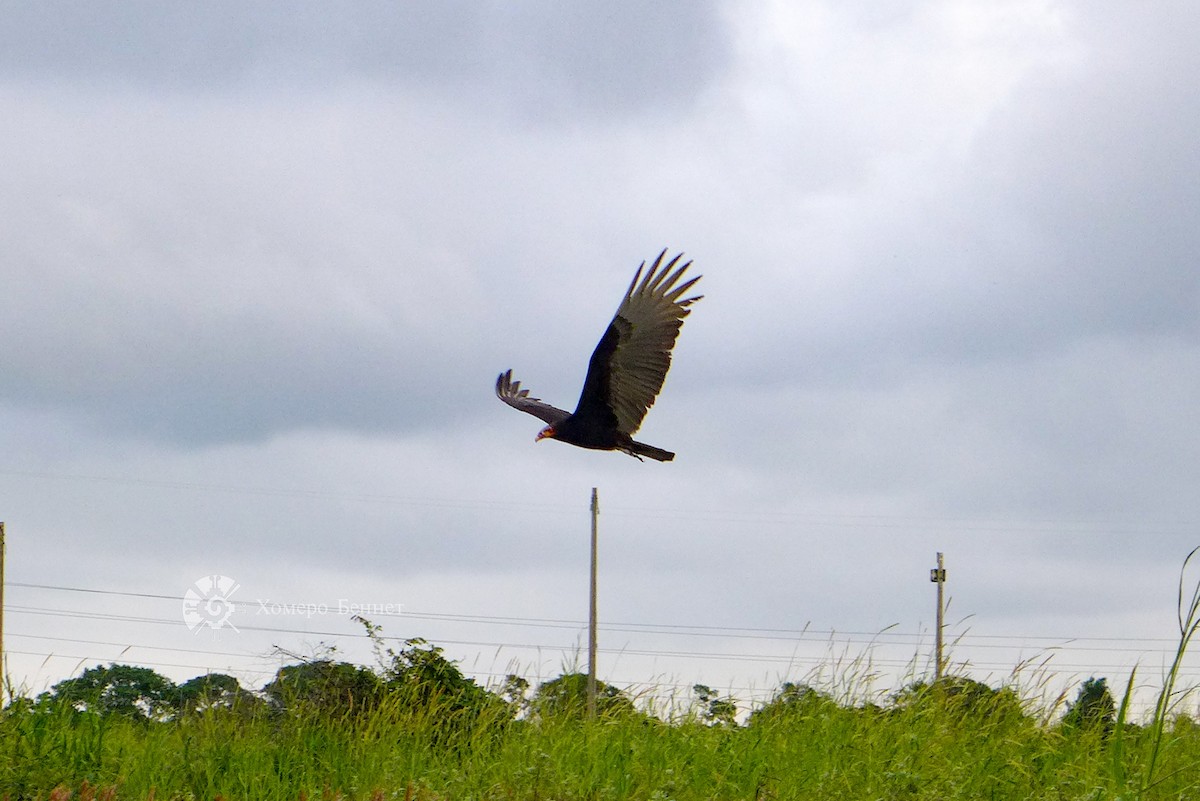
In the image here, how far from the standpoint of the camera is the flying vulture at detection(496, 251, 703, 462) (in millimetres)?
9695

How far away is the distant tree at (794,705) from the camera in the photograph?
8156 mm

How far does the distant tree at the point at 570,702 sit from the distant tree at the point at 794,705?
84 cm

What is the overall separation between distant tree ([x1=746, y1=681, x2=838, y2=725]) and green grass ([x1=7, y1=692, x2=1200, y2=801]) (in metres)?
0.03

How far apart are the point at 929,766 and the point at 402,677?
4.26 metres

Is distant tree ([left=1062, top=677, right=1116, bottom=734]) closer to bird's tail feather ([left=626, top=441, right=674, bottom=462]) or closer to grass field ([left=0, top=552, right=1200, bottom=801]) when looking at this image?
grass field ([left=0, top=552, right=1200, bottom=801])

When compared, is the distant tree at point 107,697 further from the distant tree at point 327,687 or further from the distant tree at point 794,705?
the distant tree at point 794,705

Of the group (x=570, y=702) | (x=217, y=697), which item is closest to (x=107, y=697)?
(x=217, y=697)

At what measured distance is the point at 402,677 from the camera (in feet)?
31.3

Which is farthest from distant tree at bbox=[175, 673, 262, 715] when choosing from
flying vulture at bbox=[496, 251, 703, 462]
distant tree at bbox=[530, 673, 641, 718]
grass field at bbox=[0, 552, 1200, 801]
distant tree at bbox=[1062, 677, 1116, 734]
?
distant tree at bbox=[1062, 677, 1116, 734]

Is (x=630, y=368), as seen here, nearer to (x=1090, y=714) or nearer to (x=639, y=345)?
(x=639, y=345)

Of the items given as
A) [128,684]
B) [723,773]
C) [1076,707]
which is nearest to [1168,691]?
[723,773]

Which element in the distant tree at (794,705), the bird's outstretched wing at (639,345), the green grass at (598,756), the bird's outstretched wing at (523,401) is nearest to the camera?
the green grass at (598,756)

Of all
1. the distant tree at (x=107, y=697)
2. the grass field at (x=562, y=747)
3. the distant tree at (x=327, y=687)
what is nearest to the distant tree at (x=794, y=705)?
the grass field at (x=562, y=747)

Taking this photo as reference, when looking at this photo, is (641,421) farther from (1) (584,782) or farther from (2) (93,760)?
(2) (93,760)
